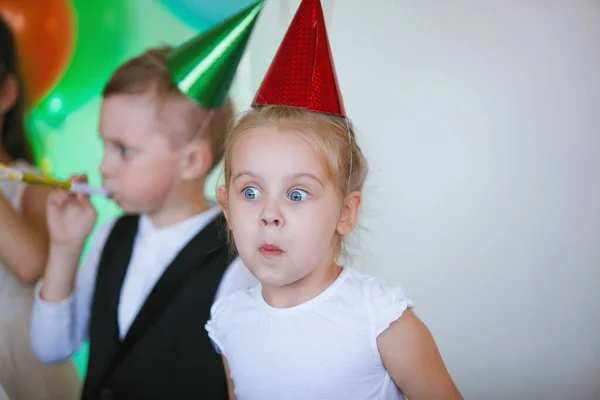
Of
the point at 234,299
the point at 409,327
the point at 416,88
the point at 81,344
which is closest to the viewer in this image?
the point at 409,327

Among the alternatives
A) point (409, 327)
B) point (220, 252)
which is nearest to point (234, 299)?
point (220, 252)

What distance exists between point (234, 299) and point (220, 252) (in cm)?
16

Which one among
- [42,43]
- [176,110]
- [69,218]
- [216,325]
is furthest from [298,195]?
[42,43]

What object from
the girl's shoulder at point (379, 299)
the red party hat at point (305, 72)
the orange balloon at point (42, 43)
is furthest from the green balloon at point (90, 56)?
the girl's shoulder at point (379, 299)

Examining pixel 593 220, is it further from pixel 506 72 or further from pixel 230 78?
pixel 230 78

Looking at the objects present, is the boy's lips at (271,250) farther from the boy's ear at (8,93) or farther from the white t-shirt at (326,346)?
the boy's ear at (8,93)

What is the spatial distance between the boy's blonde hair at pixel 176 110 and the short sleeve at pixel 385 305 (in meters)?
0.49

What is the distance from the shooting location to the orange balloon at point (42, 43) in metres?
1.46

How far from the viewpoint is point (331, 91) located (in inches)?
40.3

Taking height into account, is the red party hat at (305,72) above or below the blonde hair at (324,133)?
above

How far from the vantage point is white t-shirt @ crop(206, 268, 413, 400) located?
99cm

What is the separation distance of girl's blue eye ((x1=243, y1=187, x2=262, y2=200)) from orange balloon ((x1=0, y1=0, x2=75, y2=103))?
2.30ft

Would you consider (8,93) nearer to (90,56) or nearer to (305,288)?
(90,56)

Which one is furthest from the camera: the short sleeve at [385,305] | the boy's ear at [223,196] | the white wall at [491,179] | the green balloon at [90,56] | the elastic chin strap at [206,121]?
the green balloon at [90,56]
